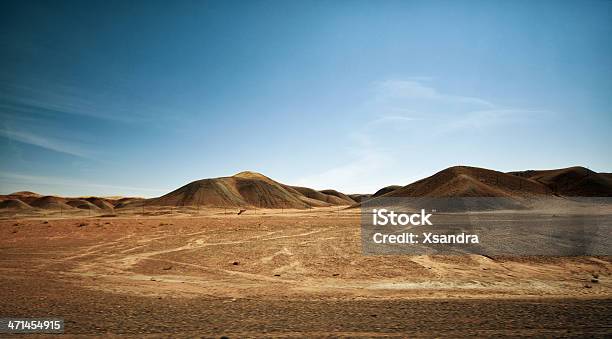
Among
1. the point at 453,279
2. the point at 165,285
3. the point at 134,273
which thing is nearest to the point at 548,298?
the point at 453,279

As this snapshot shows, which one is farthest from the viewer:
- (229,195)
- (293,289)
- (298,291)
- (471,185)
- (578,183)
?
(229,195)

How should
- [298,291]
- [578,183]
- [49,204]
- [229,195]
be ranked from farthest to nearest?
[49,204]
[229,195]
[578,183]
[298,291]

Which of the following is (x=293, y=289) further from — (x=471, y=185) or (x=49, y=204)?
(x=49, y=204)

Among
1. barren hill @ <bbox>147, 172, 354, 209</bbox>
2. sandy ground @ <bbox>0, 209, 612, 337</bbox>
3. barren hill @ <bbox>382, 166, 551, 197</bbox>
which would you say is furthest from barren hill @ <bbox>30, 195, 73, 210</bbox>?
sandy ground @ <bbox>0, 209, 612, 337</bbox>

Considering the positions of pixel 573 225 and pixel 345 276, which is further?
pixel 573 225

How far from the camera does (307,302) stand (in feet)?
31.3

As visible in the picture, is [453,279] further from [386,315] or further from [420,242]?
[420,242]

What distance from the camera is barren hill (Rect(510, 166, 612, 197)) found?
87.2 metres

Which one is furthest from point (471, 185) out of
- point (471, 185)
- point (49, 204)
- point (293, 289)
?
point (49, 204)

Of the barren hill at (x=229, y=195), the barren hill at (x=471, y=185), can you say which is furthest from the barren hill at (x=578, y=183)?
the barren hill at (x=229, y=195)

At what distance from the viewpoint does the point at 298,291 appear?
11.4 meters

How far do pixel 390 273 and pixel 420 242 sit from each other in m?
8.97

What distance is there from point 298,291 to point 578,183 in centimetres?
11431

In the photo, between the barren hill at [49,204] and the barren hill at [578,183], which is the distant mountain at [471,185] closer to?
the barren hill at [578,183]
